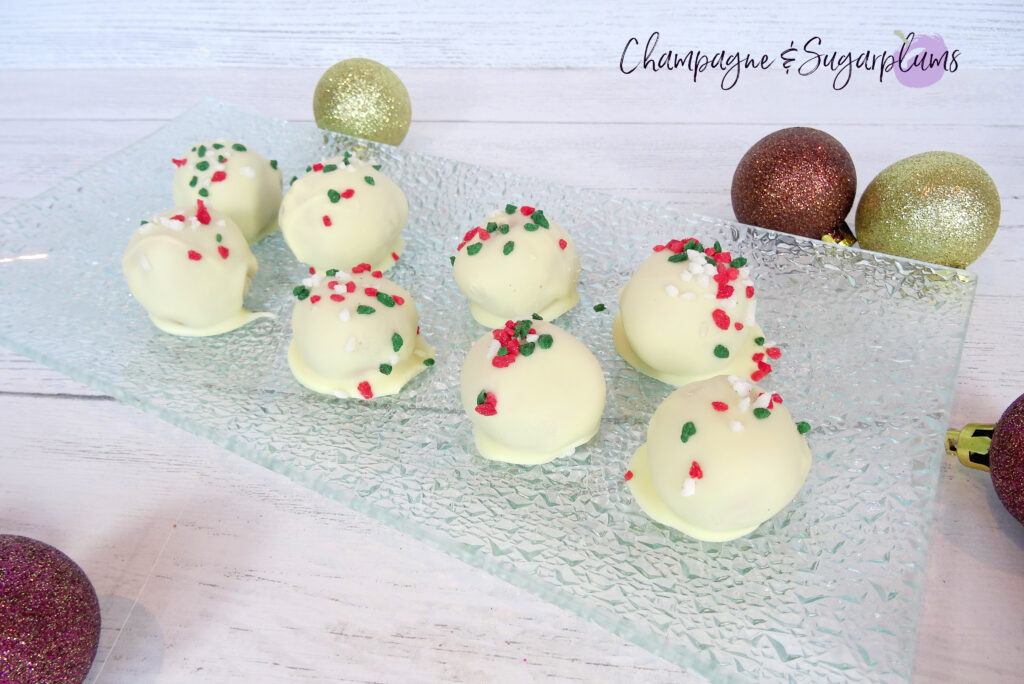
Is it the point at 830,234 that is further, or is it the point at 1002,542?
the point at 830,234

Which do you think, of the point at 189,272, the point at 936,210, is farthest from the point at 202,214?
the point at 936,210

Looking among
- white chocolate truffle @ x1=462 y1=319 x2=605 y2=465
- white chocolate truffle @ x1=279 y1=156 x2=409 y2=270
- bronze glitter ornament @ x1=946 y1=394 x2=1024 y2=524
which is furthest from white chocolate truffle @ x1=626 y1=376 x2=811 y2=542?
white chocolate truffle @ x1=279 y1=156 x2=409 y2=270

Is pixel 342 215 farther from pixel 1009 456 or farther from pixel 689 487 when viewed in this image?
pixel 1009 456

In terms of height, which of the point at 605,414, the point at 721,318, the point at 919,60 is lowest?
the point at 605,414

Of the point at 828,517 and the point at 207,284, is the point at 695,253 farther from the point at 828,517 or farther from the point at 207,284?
the point at 207,284

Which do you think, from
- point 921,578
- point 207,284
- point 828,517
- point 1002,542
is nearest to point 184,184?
point 207,284

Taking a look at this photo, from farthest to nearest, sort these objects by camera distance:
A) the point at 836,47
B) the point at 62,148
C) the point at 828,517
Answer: the point at 836,47, the point at 62,148, the point at 828,517

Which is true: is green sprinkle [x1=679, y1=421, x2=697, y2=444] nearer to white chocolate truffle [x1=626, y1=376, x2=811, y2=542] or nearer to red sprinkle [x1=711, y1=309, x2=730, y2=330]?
white chocolate truffle [x1=626, y1=376, x2=811, y2=542]

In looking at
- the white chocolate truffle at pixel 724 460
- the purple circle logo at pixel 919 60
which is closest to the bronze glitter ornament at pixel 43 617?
the white chocolate truffle at pixel 724 460
